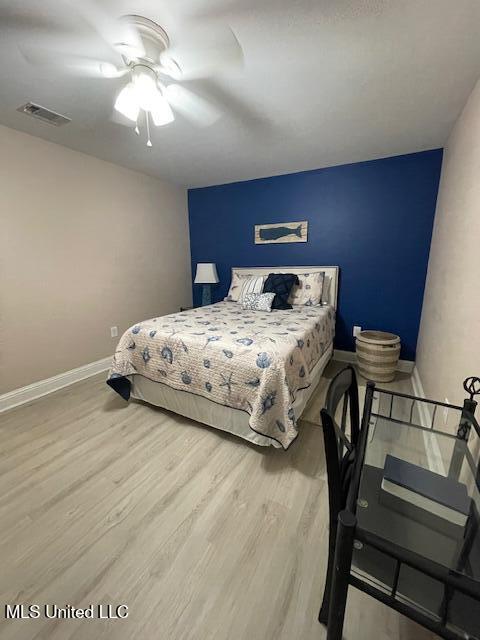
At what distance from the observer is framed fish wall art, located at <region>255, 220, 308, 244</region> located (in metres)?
3.29

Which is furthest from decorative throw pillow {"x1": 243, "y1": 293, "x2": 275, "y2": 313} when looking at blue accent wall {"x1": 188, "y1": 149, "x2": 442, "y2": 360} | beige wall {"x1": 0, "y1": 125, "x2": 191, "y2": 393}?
beige wall {"x1": 0, "y1": 125, "x2": 191, "y2": 393}

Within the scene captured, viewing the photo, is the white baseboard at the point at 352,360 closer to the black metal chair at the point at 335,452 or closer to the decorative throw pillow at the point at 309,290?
the decorative throw pillow at the point at 309,290

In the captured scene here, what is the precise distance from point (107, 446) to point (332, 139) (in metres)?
3.06

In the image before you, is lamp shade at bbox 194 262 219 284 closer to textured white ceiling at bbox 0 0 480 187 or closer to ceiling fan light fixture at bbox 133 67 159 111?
textured white ceiling at bbox 0 0 480 187

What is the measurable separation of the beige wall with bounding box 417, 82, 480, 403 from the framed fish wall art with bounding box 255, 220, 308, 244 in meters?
1.39

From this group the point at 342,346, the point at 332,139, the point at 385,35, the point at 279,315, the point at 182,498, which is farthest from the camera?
the point at 342,346

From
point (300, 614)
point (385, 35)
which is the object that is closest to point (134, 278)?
point (385, 35)

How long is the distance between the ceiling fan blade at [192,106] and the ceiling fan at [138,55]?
1cm

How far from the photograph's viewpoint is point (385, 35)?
1.24m

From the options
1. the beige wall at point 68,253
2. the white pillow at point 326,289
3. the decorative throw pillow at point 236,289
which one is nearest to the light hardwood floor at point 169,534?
the beige wall at point 68,253

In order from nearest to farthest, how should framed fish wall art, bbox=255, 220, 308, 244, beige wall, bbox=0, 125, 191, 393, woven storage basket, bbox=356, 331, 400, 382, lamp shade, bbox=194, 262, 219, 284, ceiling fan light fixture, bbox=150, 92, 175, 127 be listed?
ceiling fan light fixture, bbox=150, 92, 175, 127 < beige wall, bbox=0, 125, 191, 393 < woven storage basket, bbox=356, 331, 400, 382 < framed fish wall art, bbox=255, 220, 308, 244 < lamp shade, bbox=194, 262, 219, 284

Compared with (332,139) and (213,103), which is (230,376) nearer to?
(213,103)

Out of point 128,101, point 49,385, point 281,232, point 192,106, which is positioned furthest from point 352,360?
point 49,385

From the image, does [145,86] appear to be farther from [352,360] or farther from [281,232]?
[352,360]
